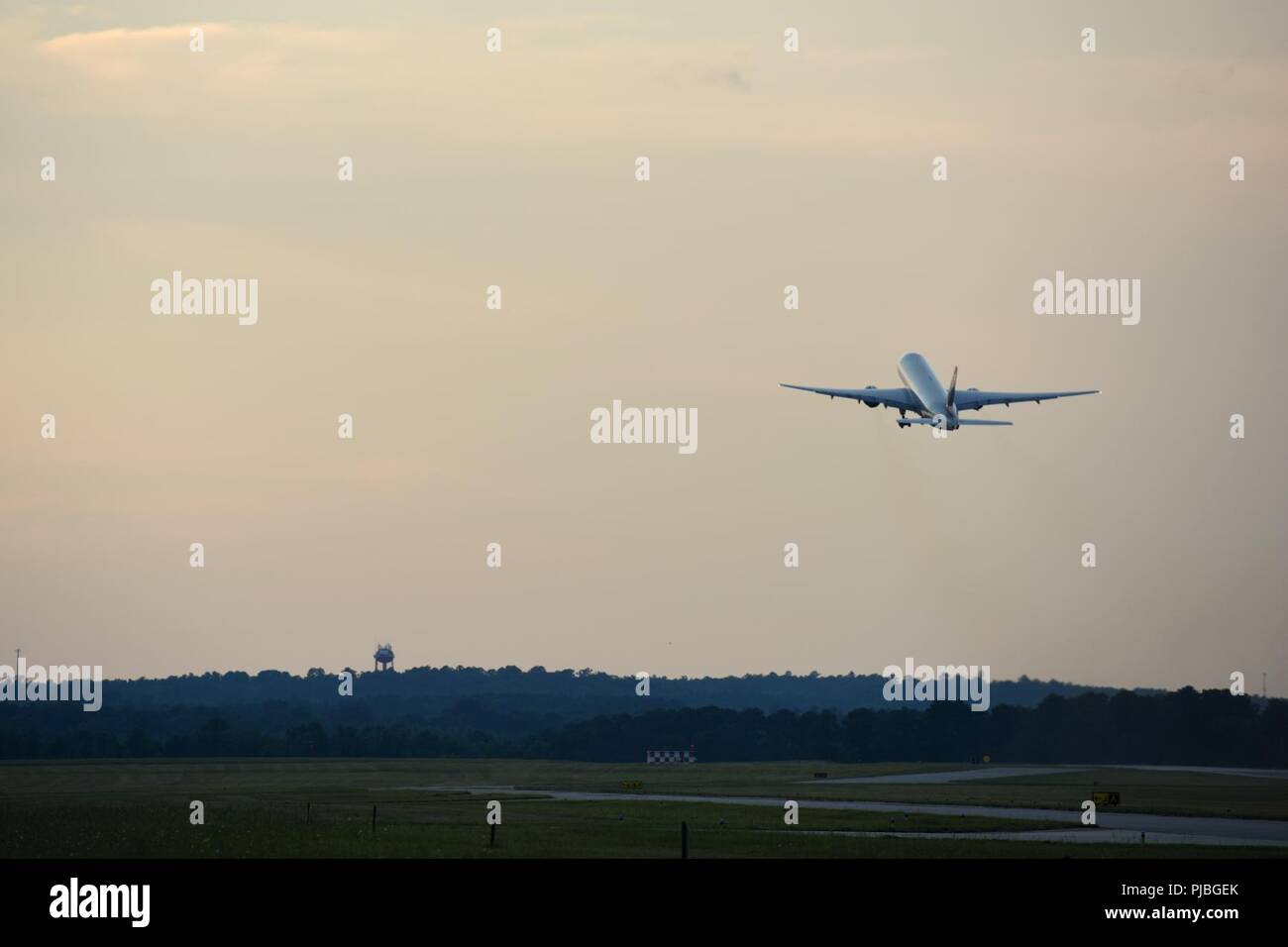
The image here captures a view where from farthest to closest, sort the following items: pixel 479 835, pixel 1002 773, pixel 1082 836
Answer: pixel 1002 773, pixel 1082 836, pixel 479 835

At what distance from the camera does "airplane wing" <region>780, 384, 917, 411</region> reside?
121250 mm

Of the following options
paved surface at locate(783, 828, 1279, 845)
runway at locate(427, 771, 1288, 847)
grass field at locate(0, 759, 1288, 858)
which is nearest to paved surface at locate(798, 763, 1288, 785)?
grass field at locate(0, 759, 1288, 858)

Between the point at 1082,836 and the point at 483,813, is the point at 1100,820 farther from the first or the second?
the point at 483,813

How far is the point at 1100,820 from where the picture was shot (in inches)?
3777

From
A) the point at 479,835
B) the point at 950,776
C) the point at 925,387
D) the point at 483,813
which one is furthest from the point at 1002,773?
the point at 479,835

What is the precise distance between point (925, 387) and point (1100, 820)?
4013cm

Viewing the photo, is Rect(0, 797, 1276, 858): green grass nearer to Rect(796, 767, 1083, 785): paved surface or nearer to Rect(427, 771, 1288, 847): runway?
Rect(427, 771, 1288, 847): runway

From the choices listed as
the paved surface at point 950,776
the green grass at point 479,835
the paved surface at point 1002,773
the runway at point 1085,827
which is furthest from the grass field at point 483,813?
the paved surface at point 1002,773

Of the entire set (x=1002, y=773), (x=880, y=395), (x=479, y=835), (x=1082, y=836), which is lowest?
(x=1002, y=773)

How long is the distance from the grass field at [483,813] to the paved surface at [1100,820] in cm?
332
